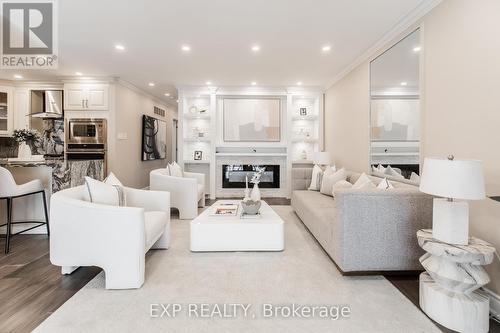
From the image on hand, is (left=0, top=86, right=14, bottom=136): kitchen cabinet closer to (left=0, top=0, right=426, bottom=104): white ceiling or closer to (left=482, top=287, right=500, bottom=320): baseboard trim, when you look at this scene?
(left=0, top=0, right=426, bottom=104): white ceiling

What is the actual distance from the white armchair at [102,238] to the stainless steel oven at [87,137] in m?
3.44

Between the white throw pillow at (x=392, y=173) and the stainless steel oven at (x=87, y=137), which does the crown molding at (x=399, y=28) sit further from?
the stainless steel oven at (x=87, y=137)

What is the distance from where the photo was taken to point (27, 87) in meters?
5.40

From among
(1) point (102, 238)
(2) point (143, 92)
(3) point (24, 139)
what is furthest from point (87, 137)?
(1) point (102, 238)

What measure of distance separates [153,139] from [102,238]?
5247 millimetres

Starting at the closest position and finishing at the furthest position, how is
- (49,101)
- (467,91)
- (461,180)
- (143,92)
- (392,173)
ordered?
(461,180), (467,91), (392,173), (49,101), (143,92)

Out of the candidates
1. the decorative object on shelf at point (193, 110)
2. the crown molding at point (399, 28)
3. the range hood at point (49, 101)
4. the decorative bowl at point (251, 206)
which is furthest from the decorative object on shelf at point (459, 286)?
the range hood at point (49, 101)

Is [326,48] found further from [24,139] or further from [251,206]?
[24,139]

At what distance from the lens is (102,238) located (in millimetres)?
2051

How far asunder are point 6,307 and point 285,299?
2.08 meters

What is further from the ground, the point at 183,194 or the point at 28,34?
the point at 28,34

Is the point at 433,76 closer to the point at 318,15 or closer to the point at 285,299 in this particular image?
the point at 318,15

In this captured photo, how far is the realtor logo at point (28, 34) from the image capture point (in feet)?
8.98

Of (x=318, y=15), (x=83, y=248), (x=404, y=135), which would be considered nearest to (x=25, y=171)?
(x=83, y=248)
